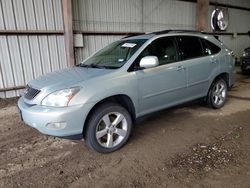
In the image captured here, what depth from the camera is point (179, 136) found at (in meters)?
3.95

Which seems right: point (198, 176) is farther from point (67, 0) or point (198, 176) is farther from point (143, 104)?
point (67, 0)

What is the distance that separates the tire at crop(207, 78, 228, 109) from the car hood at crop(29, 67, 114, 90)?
2.50m

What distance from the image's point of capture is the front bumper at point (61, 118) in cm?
298

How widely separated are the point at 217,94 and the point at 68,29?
433cm

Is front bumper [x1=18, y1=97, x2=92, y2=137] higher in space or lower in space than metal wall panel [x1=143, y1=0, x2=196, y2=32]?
lower

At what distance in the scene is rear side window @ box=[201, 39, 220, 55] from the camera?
4.80 m

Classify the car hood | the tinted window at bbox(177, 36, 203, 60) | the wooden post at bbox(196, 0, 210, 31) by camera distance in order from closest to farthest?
the car hood, the tinted window at bbox(177, 36, 203, 60), the wooden post at bbox(196, 0, 210, 31)

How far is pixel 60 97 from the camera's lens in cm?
305

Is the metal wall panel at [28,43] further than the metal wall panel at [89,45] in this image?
No

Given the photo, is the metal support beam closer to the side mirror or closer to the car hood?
the side mirror

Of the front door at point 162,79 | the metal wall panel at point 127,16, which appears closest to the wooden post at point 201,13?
the metal wall panel at point 127,16

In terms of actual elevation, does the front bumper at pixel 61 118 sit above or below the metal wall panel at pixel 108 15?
below

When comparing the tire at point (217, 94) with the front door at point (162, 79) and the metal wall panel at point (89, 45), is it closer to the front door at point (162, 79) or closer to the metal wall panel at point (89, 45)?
the front door at point (162, 79)

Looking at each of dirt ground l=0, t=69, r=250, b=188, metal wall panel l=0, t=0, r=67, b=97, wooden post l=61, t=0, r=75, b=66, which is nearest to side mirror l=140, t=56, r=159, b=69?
dirt ground l=0, t=69, r=250, b=188
